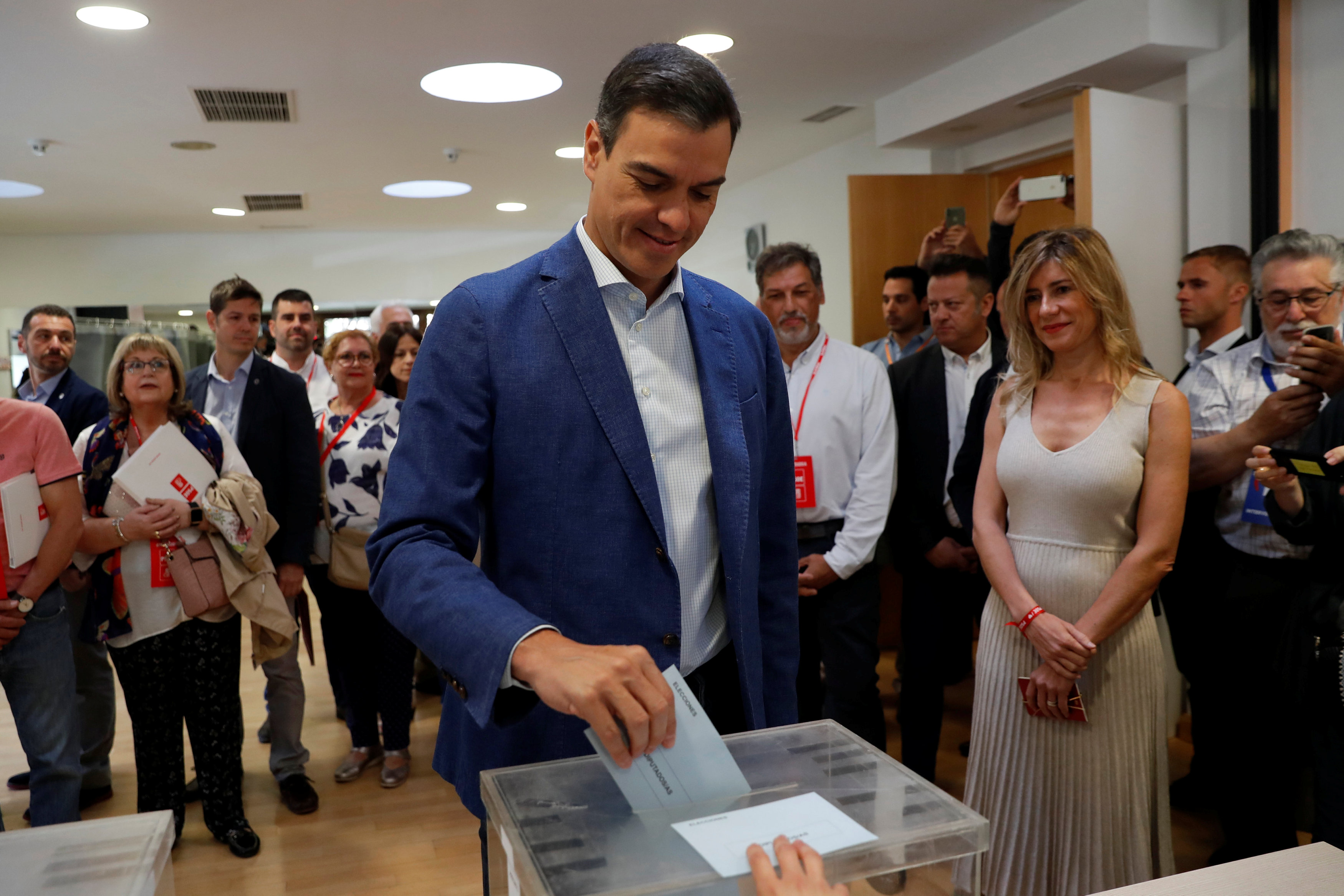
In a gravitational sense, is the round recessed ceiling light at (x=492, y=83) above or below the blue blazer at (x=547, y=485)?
above

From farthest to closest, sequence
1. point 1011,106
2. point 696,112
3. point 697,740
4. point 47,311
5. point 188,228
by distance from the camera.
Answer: point 188,228 < point 1011,106 < point 47,311 < point 696,112 < point 697,740

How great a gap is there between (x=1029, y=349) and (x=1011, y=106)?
2846 millimetres

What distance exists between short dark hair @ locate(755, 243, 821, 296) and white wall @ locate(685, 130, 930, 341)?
2.61 meters

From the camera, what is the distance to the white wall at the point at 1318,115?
10.8 ft

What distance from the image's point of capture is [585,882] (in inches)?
27.0

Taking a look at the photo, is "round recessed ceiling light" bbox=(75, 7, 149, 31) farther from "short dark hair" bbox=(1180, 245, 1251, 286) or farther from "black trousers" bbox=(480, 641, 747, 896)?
"short dark hair" bbox=(1180, 245, 1251, 286)

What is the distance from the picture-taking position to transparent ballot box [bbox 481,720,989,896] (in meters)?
0.70

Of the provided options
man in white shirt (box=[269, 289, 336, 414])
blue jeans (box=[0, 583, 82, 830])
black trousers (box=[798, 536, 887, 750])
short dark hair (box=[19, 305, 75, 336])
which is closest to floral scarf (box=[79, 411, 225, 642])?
blue jeans (box=[0, 583, 82, 830])

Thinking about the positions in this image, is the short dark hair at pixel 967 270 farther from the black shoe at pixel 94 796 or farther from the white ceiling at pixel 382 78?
the black shoe at pixel 94 796

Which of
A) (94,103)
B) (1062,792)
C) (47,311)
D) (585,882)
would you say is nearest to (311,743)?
(47,311)

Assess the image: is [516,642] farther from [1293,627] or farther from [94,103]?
[94,103]

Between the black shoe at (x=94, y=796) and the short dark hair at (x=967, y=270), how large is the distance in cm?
353

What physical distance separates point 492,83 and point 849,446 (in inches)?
116

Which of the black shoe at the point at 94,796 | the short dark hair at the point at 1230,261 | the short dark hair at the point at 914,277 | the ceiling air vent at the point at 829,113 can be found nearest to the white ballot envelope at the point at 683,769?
the short dark hair at the point at 1230,261
